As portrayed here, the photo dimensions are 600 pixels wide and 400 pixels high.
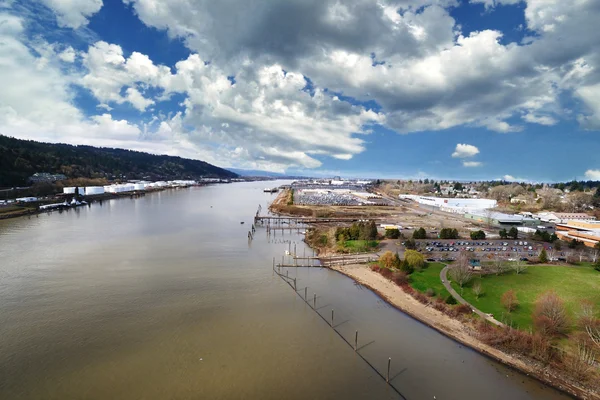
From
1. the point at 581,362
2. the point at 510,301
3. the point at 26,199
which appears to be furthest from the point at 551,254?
the point at 26,199

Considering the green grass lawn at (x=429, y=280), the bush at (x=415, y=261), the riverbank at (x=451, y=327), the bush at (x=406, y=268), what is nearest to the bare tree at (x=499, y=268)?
the green grass lawn at (x=429, y=280)

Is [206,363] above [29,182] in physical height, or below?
below

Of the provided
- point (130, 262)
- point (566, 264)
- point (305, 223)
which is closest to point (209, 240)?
point (130, 262)

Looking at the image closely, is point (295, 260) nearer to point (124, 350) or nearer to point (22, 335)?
point (124, 350)

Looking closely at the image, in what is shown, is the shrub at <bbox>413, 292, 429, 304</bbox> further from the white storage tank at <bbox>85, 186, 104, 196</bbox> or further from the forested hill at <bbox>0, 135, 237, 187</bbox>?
the forested hill at <bbox>0, 135, 237, 187</bbox>

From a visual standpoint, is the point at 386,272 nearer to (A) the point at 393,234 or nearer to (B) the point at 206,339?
(A) the point at 393,234

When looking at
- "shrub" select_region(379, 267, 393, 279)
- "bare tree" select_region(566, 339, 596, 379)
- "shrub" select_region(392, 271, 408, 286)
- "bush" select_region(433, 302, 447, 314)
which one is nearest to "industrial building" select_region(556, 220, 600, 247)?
"shrub" select_region(392, 271, 408, 286)
